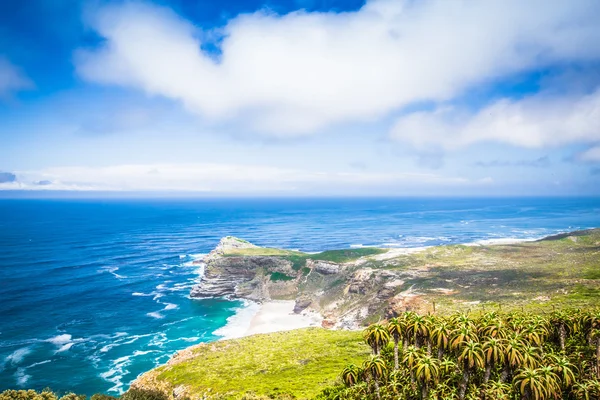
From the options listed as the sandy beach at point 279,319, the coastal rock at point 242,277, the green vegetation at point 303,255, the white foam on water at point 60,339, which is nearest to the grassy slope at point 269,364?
the sandy beach at point 279,319

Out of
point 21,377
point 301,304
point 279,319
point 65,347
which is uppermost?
point 301,304

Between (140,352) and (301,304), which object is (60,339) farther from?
(301,304)

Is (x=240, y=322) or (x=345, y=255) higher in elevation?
(x=345, y=255)

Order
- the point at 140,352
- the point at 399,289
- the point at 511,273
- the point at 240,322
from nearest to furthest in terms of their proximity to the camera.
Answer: the point at 140,352
the point at 399,289
the point at 511,273
the point at 240,322

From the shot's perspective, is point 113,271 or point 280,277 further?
point 113,271

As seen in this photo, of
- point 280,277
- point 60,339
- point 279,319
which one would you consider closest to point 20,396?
point 60,339

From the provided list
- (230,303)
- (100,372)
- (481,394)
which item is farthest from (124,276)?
(481,394)

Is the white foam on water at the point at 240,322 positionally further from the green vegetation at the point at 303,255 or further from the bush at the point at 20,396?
the bush at the point at 20,396
